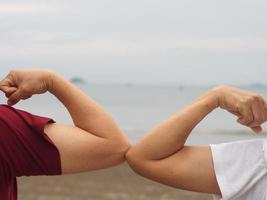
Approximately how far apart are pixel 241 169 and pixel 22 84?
3.35 ft

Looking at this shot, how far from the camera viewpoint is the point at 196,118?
311 cm

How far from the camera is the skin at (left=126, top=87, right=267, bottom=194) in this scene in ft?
9.98

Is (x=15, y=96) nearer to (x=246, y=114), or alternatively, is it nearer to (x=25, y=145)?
(x=25, y=145)

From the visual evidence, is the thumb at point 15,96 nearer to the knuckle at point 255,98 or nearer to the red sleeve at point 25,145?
the red sleeve at point 25,145

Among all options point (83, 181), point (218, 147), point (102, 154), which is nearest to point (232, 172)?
point (218, 147)

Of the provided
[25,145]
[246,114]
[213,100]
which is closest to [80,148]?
[25,145]

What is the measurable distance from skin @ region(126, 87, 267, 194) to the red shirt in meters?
0.37

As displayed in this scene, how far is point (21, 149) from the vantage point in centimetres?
295

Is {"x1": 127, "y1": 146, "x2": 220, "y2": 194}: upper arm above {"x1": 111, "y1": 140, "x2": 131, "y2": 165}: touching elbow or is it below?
below

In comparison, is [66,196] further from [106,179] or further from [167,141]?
[167,141]

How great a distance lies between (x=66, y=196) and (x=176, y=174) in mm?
9174

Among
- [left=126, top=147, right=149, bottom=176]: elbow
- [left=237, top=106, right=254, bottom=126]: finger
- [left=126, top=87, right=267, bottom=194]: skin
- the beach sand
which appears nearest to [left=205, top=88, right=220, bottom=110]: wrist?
[left=126, top=87, right=267, bottom=194]: skin

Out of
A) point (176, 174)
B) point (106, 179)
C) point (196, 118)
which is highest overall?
point (196, 118)

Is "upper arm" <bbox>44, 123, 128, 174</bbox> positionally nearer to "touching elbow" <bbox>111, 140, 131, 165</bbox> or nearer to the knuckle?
"touching elbow" <bbox>111, 140, 131, 165</bbox>
